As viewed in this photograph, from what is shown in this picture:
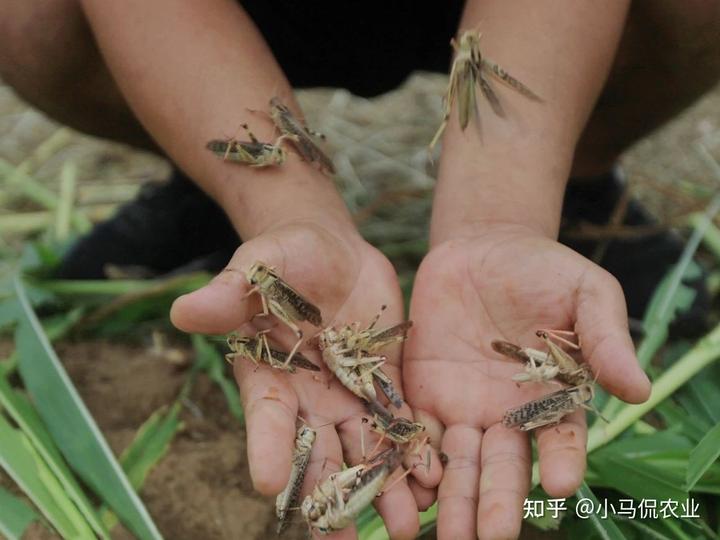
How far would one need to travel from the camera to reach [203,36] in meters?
2.17

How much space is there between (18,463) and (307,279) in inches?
32.1

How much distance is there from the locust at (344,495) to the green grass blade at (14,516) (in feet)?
2.18

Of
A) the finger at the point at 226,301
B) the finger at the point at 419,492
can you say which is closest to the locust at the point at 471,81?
the finger at the point at 226,301

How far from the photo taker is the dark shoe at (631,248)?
2.58 m

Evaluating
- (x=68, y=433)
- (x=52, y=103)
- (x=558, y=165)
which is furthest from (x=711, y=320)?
(x=52, y=103)

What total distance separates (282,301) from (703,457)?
937 millimetres

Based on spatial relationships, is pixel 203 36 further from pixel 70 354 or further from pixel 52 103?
pixel 70 354

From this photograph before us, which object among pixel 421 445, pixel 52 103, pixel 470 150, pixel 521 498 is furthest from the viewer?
pixel 52 103

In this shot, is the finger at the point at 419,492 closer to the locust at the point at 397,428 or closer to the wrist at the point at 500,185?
the locust at the point at 397,428

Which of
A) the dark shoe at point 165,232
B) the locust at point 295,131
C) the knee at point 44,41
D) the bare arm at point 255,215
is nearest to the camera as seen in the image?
the bare arm at point 255,215

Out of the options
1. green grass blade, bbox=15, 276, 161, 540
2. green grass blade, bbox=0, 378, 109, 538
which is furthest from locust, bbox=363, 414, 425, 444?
green grass blade, bbox=0, 378, 109, 538

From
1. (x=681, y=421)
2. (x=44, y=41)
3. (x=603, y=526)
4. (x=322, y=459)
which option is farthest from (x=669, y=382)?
(x=44, y=41)

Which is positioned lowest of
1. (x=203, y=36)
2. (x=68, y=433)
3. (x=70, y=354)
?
(x=70, y=354)

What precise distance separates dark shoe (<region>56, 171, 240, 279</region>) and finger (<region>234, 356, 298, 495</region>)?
4.44ft
